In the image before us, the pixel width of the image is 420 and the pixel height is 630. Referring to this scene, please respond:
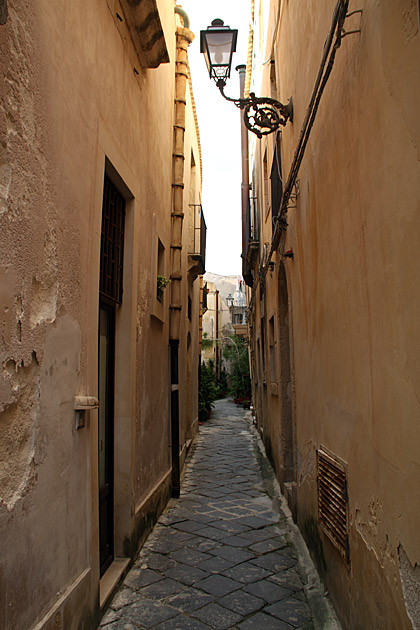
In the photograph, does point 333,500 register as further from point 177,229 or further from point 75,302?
point 177,229

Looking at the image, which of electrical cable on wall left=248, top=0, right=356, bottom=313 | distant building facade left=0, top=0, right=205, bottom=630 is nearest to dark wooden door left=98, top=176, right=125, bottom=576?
distant building facade left=0, top=0, right=205, bottom=630

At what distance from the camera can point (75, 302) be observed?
284cm

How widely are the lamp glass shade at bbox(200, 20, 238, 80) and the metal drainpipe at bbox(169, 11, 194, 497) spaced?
2142 mm

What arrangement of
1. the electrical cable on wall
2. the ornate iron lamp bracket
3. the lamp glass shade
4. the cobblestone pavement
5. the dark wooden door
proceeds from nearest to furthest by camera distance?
the electrical cable on wall
the cobblestone pavement
the dark wooden door
the ornate iron lamp bracket
the lamp glass shade

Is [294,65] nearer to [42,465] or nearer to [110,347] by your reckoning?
[110,347]

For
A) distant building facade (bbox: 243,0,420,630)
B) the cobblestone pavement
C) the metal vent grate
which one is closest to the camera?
distant building facade (bbox: 243,0,420,630)

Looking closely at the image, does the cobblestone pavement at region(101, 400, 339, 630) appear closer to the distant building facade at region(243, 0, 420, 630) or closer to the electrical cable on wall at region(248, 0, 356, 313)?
the distant building facade at region(243, 0, 420, 630)

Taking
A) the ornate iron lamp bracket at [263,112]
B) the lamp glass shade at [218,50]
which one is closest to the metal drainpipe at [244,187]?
the lamp glass shade at [218,50]

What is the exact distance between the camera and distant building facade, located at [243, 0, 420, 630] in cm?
179

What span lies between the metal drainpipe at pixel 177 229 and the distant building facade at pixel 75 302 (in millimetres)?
1207

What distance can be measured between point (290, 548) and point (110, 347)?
244 centimetres

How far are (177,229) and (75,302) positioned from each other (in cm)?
451

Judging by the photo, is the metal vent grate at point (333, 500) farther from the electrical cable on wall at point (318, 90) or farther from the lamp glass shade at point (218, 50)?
the lamp glass shade at point (218, 50)

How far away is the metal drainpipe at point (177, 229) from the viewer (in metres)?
6.89
